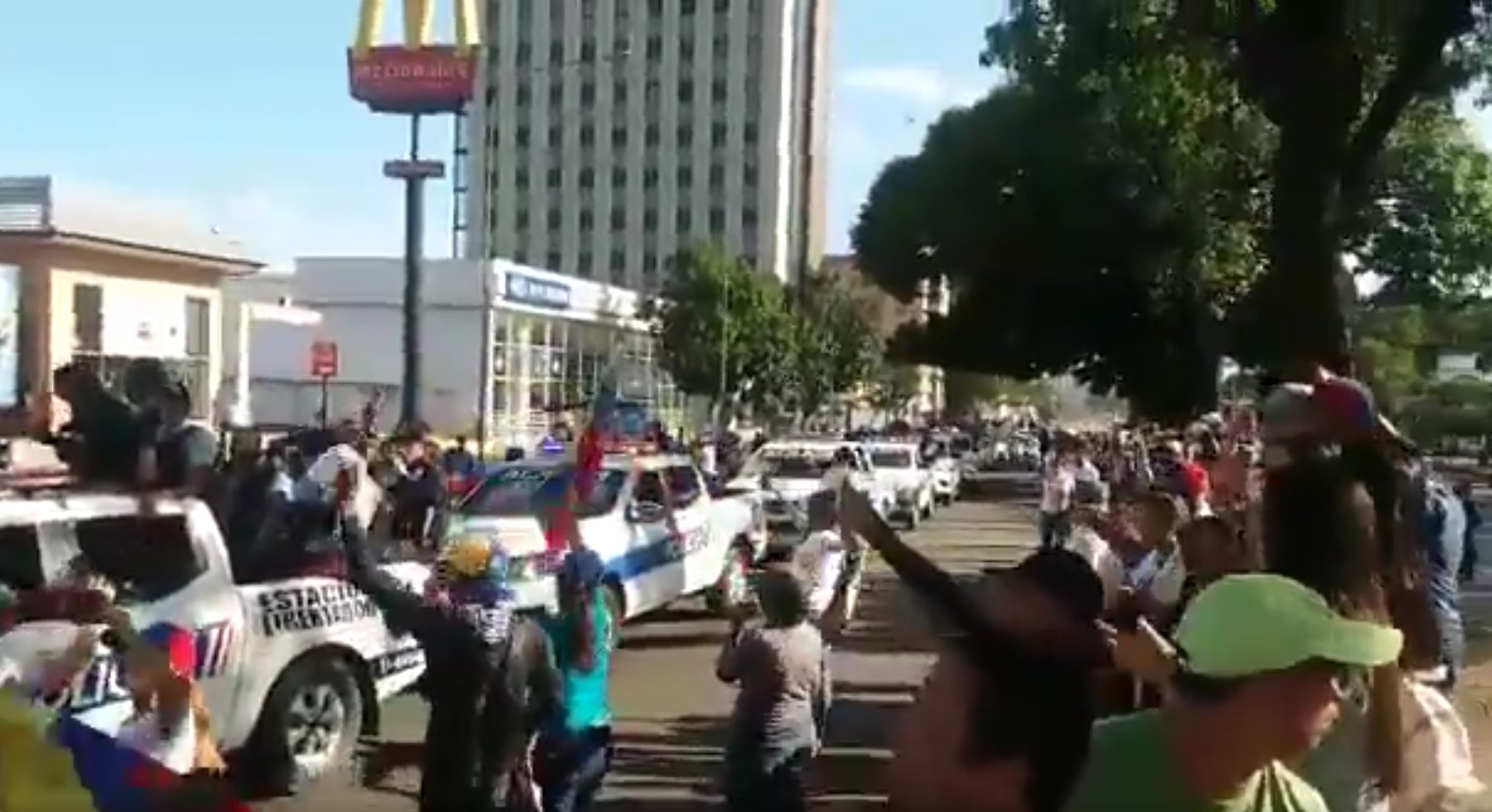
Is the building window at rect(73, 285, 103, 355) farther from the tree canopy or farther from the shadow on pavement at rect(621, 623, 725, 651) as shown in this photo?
the shadow on pavement at rect(621, 623, 725, 651)

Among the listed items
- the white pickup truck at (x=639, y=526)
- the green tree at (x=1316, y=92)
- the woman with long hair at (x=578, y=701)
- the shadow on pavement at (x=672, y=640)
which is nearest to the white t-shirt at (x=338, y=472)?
the white pickup truck at (x=639, y=526)

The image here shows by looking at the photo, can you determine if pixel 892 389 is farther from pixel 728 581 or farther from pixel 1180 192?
pixel 728 581

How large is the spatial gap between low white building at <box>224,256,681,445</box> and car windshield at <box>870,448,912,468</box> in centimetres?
2450

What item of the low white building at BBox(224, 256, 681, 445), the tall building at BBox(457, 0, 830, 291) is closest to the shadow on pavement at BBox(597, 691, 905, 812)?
the low white building at BBox(224, 256, 681, 445)

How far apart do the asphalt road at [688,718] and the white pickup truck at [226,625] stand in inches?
12.0

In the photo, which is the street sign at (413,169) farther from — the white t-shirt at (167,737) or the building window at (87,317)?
the white t-shirt at (167,737)

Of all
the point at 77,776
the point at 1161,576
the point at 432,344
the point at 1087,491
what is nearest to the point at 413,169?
the point at 432,344

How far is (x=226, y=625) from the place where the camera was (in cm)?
980

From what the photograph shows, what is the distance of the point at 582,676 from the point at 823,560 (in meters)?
2.11

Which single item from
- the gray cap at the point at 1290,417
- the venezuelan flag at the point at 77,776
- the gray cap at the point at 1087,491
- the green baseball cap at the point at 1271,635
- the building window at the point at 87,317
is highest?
the building window at the point at 87,317

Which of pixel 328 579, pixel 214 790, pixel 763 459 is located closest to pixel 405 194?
pixel 763 459

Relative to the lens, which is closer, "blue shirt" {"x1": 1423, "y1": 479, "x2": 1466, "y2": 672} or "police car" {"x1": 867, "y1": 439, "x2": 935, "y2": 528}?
"blue shirt" {"x1": 1423, "y1": 479, "x2": 1466, "y2": 672}

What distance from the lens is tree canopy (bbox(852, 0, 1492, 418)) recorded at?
12883 millimetres

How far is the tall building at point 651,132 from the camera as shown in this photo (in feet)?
467
